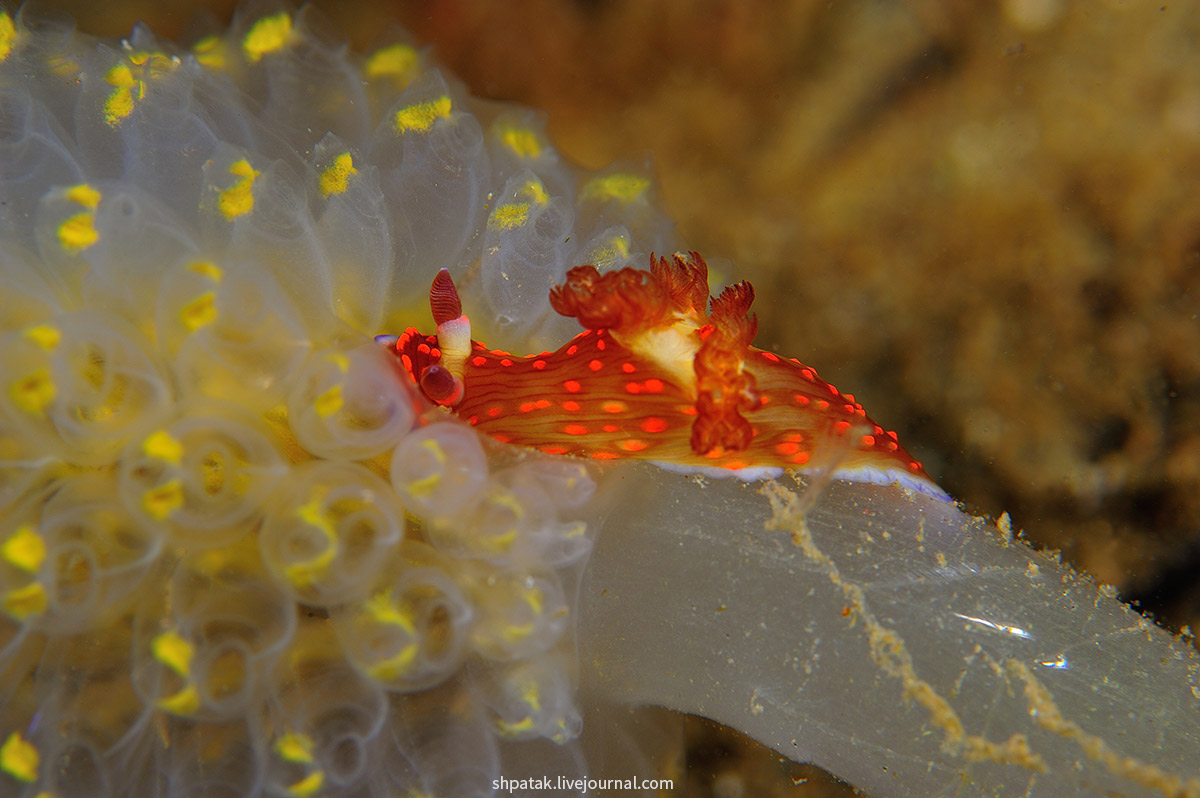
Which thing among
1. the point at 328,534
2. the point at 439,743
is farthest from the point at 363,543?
the point at 439,743

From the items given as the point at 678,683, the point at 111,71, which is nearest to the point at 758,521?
the point at 678,683

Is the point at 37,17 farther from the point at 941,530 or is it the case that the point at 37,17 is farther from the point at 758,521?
the point at 941,530

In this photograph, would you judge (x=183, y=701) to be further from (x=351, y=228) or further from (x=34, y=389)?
(x=351, y=228)

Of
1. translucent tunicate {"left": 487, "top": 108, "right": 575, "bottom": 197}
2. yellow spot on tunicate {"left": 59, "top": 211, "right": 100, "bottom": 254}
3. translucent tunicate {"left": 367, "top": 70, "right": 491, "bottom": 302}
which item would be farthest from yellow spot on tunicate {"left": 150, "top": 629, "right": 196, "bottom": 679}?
translucent tunicate {"left": 487, "top": 108, "right": 575, "bottom": 197}

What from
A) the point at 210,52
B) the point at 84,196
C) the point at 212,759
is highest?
the point at 210,52

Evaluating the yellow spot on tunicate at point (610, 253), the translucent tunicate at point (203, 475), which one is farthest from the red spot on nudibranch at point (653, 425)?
the translucent tunicate at point (203, 475)

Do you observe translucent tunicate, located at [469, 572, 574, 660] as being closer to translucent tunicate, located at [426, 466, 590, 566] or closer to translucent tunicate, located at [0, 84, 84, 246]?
translucent tunicate, located at [426, 466, 590, 566]
